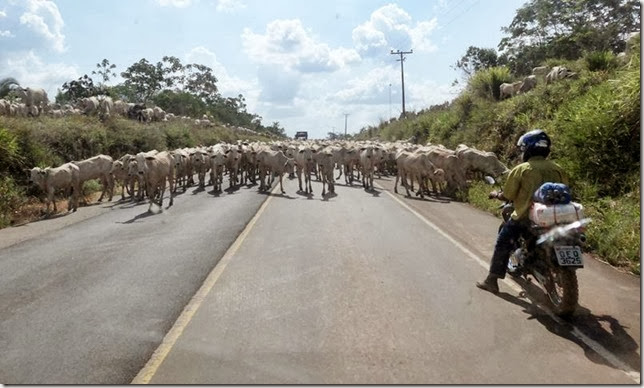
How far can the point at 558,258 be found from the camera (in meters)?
6.21

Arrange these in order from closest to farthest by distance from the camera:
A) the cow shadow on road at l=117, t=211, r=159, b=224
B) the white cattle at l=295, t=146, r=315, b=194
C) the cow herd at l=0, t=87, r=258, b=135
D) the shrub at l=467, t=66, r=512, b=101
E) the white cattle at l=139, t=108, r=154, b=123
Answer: the cow shadow on road at l=117, t=211, r=159, b=224
the white cattle at l=295, t=146, r=315, b=194
the shrub at l=467, t=66, r=512, b=101
the cow herd at l=0, t=87, r=258, b=135
the white cattle at l=139, t=108, r=154, b=123

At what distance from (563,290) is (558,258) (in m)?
0.41

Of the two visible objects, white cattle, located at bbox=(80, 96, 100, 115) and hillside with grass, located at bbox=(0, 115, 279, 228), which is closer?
hillside with grass, located at bbox=(0, 115, 279, 228)

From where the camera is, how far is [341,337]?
593 centimetres

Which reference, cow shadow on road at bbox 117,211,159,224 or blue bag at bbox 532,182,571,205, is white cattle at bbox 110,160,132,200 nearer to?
cow shadow on road at bbox 117,211,159,224

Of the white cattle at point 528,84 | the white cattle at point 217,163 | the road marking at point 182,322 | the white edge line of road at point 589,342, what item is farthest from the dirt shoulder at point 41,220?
the white cattle at point 528,84

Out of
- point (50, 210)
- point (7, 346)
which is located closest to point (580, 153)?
point (7, 346)

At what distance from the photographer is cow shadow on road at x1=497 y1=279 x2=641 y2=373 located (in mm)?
5426

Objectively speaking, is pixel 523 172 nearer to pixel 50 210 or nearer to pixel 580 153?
pixel 580 153

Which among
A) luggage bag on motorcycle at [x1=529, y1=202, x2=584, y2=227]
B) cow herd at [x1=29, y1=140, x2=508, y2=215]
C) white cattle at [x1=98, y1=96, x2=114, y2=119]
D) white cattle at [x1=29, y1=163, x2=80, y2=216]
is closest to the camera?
luggage bag on motorcycle at [x1=529, y1=202, x2=584, y2=227]

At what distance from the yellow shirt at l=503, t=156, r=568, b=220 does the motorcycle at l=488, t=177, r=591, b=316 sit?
0.82 feet

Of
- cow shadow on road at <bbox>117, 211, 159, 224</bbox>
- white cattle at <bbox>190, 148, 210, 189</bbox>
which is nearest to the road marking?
cow shadow on road at <bbox>117, 211, 159, 224</bbox>

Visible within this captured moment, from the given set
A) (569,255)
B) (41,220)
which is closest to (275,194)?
(41,220)

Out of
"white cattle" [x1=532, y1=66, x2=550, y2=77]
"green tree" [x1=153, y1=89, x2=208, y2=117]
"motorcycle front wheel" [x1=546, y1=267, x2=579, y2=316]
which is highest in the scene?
"green tree" [x1=153, y1=89, x2=208, y2=117]
